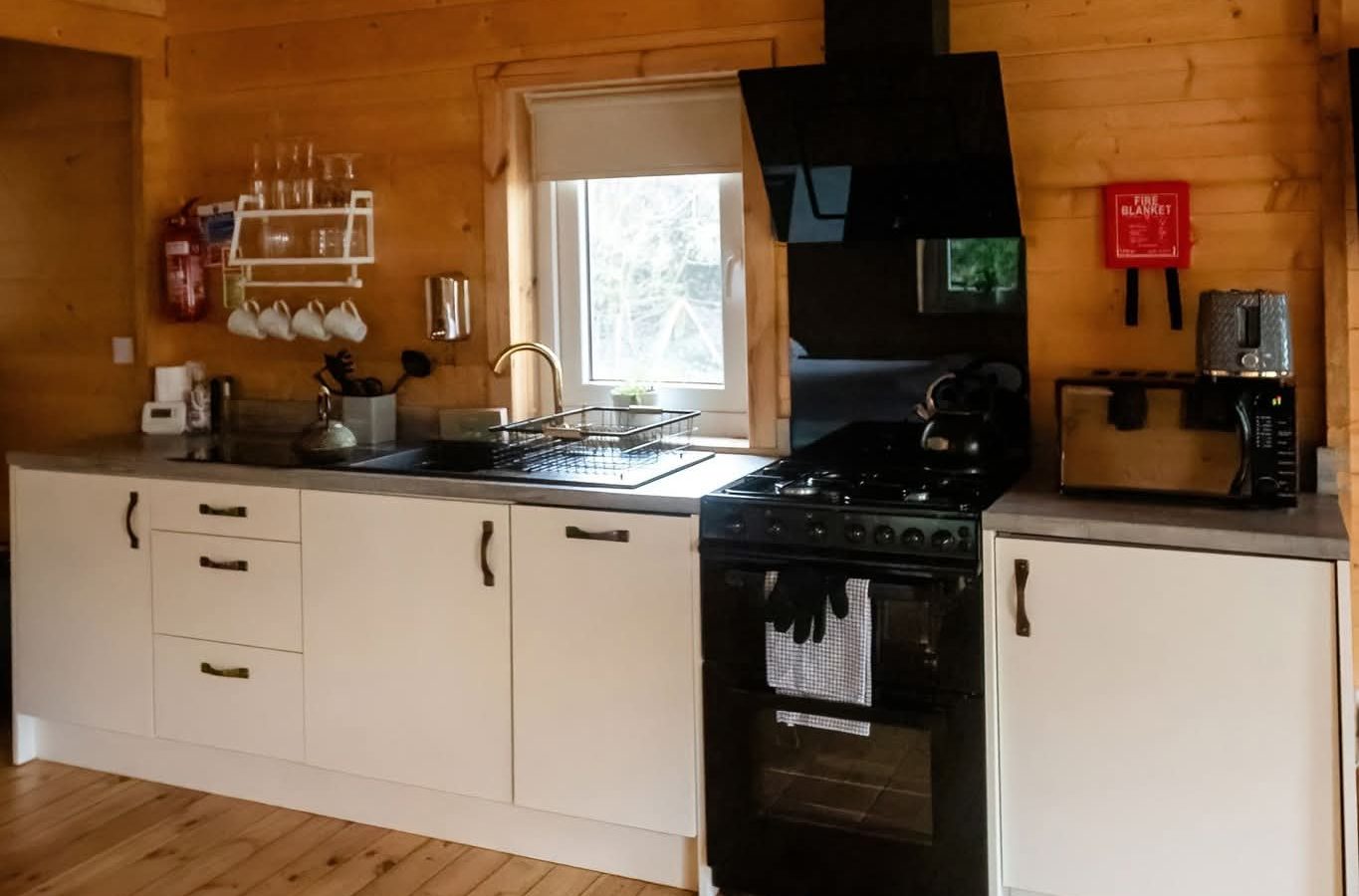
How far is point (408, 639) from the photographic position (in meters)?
3.09

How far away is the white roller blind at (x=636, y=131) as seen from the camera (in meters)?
3.36

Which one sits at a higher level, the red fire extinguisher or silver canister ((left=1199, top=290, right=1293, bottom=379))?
the red fire extinguisher

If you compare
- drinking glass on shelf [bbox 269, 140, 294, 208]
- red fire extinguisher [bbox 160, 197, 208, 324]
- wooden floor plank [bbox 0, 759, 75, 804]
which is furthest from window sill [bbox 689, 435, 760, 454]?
wooden floor plank [bbox 0, 759, 75, 804]

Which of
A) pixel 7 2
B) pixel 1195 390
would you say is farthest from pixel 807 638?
pixel 7 2

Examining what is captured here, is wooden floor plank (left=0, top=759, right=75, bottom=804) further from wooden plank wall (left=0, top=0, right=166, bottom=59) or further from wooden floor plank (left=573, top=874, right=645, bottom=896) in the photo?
wooden plank wall (left=0, top=0, right=166, bottom=59)

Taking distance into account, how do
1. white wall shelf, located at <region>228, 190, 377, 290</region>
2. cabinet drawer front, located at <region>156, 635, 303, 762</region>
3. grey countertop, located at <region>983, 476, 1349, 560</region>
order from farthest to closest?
1. white wall shelf, located at <region>228, 190, 377, 290</region>
2. cabinet drawer front, located at <region>156, 635, 303, 762</region>
3. grey countertop, located at <region>983, 476, 1349, 560</region>

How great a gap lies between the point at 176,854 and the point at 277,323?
4.90 ft

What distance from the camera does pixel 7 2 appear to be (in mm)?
3516

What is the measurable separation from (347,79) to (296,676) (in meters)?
1.68

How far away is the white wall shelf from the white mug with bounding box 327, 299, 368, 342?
0.07 meters

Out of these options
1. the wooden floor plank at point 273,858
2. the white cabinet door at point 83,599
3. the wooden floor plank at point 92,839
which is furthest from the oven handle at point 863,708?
the white cabinet door at point 83,599

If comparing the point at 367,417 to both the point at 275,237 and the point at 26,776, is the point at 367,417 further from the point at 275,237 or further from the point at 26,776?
the point at 26,776

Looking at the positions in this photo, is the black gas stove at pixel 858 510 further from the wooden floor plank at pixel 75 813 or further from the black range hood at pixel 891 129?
the wooden floor plank at pixel 75 813

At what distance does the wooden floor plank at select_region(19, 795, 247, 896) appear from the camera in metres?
2.94
